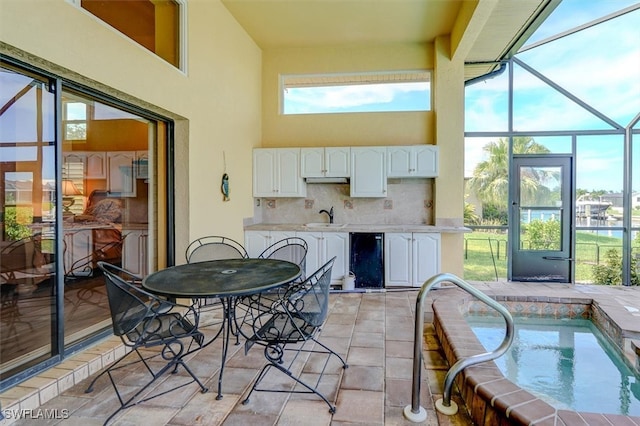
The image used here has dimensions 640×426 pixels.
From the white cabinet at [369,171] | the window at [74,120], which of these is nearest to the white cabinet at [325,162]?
the white cabinet at [369,171]

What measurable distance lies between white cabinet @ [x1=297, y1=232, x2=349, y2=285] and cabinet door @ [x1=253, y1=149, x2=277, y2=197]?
90 centimetres

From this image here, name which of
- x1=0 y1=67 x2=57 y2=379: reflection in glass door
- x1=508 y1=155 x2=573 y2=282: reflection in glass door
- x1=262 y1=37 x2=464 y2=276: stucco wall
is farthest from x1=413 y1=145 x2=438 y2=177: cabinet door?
x1=0 y1=67 x2=57 y2=379: reflection in glass door

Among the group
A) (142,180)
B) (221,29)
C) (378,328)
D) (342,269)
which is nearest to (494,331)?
(378,328)

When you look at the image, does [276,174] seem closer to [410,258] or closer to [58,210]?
[410,258]

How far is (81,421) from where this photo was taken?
6.16 ft

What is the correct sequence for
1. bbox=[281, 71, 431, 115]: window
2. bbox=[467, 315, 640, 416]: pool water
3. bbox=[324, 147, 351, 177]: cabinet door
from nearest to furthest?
bbox=[467, 315, 640, 416]: pool water
bbox=[324, 147, 351, 177]: cabinet door
bbox=[281, 71, 431, 115]: window

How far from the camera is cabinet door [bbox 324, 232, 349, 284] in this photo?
4.74 meters

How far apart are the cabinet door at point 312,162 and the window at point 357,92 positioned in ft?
2.49

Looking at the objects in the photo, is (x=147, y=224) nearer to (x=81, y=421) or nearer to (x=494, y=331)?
(x=81, y=421)

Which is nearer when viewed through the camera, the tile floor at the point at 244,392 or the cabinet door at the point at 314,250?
the tile floor at the point at 244,392

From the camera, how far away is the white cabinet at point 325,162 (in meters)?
5.01

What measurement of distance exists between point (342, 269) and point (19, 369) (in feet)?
11.2

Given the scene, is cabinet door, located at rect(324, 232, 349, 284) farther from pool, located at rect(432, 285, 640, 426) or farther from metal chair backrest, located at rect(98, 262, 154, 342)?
metal chair backrest, located at rect(98, 262, 154, 342)

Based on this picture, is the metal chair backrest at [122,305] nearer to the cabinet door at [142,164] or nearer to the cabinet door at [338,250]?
the cabinet door at [142,164]
